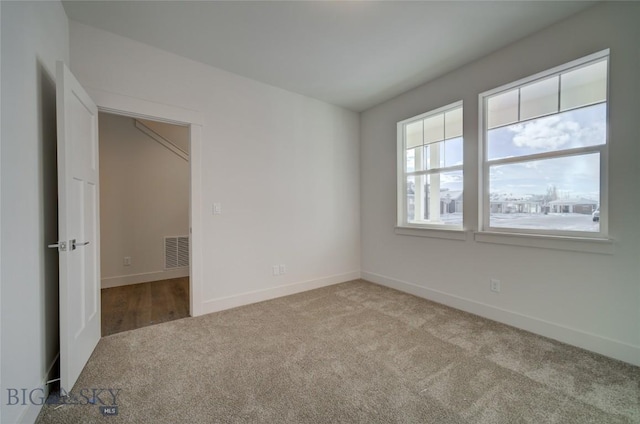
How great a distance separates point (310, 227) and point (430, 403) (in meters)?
2.49

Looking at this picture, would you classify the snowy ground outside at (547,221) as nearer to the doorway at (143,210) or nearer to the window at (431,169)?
the window at (431,169)

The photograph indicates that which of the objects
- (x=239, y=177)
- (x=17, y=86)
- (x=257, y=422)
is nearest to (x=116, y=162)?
(x=239, y=177)

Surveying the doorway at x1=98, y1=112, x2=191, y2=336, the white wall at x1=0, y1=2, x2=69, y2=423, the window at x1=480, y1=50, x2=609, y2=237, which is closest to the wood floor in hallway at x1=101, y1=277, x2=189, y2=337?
the doorway at x1=98, y1=112, x2=191, y2=336

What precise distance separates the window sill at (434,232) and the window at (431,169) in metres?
0.10

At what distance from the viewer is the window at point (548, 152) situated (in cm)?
212

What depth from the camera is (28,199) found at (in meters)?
1.47

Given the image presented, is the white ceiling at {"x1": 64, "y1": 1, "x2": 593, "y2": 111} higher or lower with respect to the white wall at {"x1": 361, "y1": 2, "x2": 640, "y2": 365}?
higher

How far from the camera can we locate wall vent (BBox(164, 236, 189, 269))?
427 centimetres

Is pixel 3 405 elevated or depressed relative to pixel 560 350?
elevated

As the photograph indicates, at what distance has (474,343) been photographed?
7.20ft

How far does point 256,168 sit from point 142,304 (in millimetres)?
2107

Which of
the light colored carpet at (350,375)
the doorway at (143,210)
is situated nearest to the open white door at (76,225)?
the light colored carpet at (350,375)

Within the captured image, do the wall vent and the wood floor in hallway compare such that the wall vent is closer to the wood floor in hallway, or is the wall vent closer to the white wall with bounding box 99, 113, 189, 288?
the white wall with bounding box 99, 113, 189, 288

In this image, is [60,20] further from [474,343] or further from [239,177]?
[474,343]
